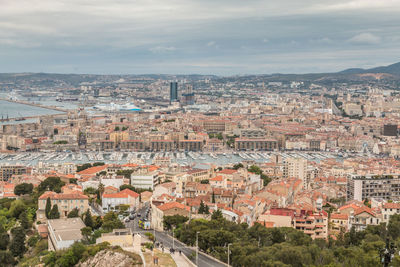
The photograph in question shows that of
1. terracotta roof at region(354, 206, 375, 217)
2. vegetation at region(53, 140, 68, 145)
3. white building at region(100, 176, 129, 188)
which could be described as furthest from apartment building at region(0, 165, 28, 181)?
terracotta roof at region(354, 206, 375, 217)

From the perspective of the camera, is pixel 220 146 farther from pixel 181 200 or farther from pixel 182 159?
pixel 181 200

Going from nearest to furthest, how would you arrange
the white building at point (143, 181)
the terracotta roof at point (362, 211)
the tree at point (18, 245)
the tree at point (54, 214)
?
the tree at point (18, 245) → the tree at point (54, 214) → the terracotta roof at point (362, 211) → the white building at point (143, 181)

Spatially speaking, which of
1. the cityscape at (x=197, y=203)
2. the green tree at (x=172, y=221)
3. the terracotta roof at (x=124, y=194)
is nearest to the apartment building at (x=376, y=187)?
the cityscape at (x=197, y=203)

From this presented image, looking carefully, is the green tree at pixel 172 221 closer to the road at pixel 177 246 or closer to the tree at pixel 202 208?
the road at pixel 177 246

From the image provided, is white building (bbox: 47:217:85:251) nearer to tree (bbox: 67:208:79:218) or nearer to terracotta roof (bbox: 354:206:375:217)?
tree (bbox: 67:208:79:218)

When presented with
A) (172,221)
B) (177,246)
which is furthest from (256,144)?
(177,246)

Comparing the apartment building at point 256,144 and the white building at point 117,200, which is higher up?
the white building at point 117,200

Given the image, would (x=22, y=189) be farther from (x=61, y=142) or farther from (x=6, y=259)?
(x=61, y=142)

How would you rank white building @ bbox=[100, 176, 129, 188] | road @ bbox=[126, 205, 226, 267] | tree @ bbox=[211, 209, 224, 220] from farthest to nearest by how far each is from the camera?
1. white building @ bbox=[100, 176, 129, 188]
2. tree @ bbox=[211, 209, 224, 220]
3. road @ bbox=[126, 205, 226, 267]

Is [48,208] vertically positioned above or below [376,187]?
above

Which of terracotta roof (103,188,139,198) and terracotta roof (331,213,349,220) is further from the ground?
terracotta roof (103,188,139,198)

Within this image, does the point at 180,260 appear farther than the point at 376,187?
No
